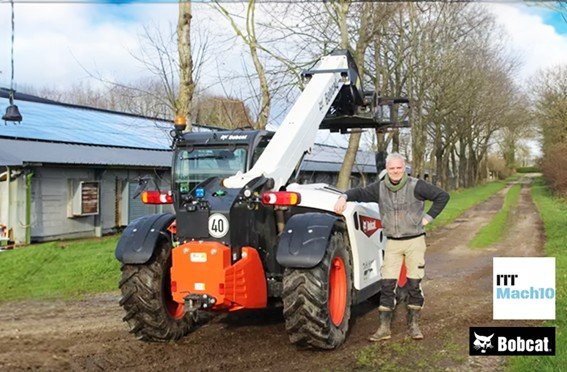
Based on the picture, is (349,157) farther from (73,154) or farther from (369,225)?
(369,225)

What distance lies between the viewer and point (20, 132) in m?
17.5

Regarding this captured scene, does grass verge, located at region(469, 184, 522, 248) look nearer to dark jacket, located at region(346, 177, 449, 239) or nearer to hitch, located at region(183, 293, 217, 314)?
dark jacket, located at region(346, 177, 449, 239)

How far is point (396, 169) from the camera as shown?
629 cm

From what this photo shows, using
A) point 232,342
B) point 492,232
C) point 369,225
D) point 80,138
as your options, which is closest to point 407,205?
point 369,225

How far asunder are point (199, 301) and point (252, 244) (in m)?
0.81

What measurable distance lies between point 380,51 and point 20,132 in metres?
12.2

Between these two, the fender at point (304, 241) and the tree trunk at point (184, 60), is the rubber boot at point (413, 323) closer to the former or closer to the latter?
the fender at point (304, 241)

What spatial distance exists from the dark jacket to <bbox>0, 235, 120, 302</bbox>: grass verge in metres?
5.12

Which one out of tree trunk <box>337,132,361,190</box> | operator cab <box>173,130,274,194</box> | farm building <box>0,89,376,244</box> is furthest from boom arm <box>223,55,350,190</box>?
tree trunk <box>337,132,361,190</box>

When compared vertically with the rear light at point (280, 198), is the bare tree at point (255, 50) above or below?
above

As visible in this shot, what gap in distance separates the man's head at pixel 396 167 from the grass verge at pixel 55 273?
5.35 metres

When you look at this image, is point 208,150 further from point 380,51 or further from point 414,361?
point 380,51

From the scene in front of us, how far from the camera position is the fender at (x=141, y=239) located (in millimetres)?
6164

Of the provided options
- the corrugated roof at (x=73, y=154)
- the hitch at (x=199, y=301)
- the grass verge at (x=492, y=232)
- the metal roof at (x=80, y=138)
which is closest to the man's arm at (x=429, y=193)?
the hitch at (x=199, y=301)
